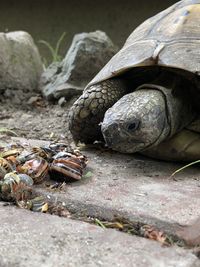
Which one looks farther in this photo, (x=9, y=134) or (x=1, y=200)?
(x=9, y=134)

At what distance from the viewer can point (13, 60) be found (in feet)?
12.0

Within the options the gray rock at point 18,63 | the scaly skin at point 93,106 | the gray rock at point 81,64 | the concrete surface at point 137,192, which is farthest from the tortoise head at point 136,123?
the gray rock at point 18,63

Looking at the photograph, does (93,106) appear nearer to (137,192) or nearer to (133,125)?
(133,125)

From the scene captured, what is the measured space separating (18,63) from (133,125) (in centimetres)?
173

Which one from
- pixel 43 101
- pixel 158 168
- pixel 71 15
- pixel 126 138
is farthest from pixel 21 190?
pixel 71 15

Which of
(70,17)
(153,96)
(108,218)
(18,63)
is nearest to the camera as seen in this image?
(108,218)

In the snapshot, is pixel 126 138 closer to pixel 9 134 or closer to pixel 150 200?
pixel 150 200

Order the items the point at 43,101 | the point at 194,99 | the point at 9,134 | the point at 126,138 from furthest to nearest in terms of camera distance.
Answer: the point at 43,101 → the point at 9,134 → the point at 194,99 → the point at 126,138

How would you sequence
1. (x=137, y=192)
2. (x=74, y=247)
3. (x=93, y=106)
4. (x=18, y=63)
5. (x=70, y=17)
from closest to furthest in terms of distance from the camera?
(x=74, y=247) → (x=137, y=192) → (x=93, y=106) → (x=18, y=63) → (x=70, y=17)

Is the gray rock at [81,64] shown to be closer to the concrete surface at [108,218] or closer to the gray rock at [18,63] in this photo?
the gray rock at [18,63]

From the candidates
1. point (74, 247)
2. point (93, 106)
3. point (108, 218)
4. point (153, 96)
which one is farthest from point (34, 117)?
point (74, 247)

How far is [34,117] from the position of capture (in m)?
3.23

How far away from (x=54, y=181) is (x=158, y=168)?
491 mm

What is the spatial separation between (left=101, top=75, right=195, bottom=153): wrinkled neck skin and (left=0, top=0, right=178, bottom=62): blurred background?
355 cm
